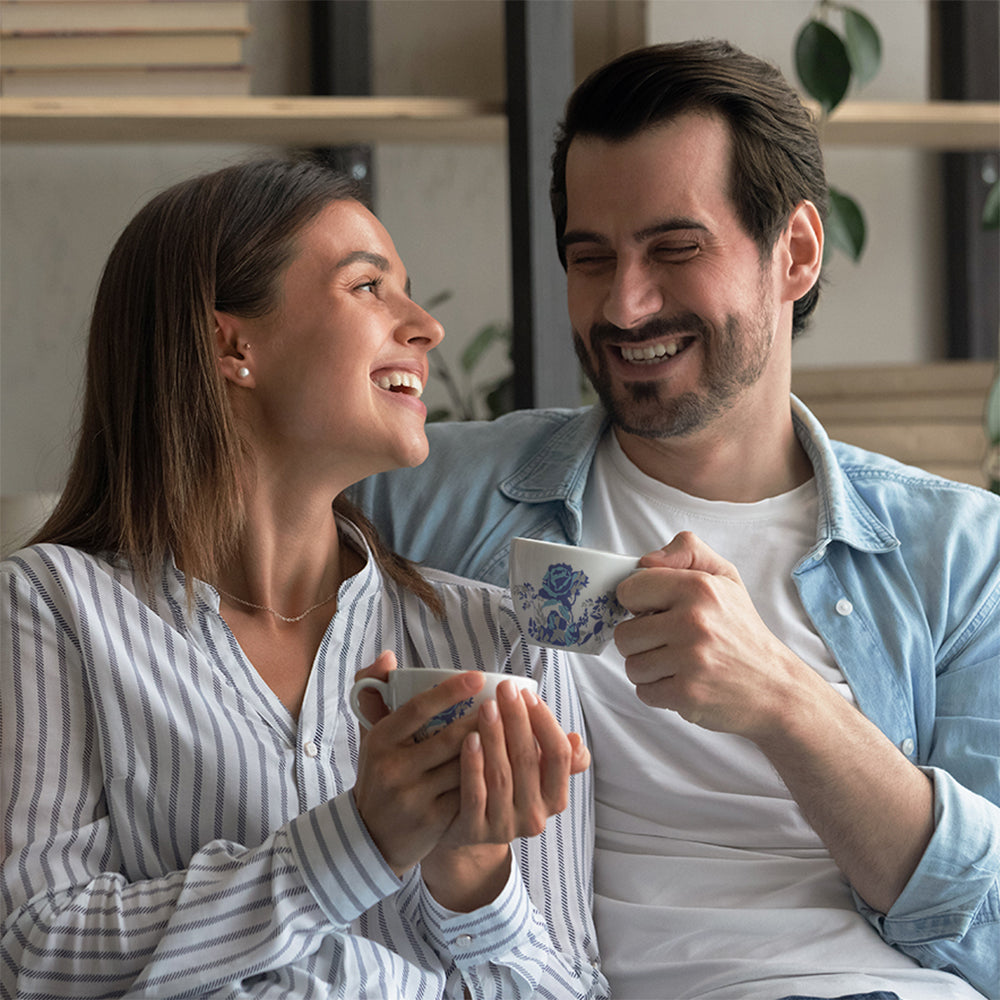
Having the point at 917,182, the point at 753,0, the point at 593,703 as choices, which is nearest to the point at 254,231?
the point at 593,703

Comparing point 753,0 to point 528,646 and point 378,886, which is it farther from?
point 378,886

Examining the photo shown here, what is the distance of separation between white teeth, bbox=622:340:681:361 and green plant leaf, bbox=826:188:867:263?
2.87ft

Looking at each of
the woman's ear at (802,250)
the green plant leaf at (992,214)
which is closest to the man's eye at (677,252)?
the woman's ear at (802,250)

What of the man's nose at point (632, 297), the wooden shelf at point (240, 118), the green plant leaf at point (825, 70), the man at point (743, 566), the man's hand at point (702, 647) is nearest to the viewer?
the man's hand at point (702, 647)

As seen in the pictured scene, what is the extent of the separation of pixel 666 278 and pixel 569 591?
521 mm

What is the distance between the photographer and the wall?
7.65 ft

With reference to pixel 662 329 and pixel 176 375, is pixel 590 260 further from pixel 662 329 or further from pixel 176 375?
pixel 176 375

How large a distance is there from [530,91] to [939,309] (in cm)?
125

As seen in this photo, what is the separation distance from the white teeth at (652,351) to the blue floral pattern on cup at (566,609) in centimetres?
45

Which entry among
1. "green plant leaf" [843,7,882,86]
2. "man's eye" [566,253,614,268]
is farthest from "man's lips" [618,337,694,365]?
"green plant leaf" [843,7,882,86]

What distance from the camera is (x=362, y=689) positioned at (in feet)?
3.18

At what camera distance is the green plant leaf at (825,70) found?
2041 mm

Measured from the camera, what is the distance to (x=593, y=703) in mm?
1298

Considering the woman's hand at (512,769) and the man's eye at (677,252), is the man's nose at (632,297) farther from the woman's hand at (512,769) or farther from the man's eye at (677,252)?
the woman's hand at (512,769)
